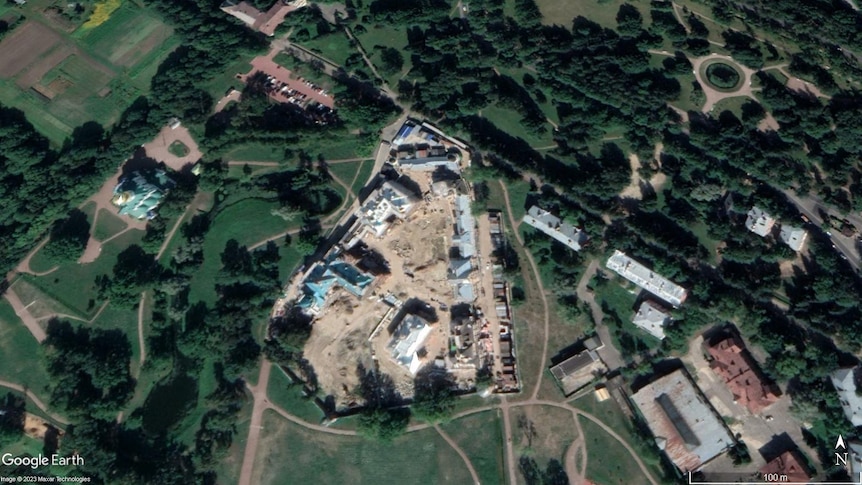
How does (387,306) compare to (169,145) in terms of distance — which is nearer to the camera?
(387,306)

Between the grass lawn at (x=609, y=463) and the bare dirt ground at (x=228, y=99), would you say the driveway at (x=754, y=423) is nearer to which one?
the grass lawn at (x=609, y=463)

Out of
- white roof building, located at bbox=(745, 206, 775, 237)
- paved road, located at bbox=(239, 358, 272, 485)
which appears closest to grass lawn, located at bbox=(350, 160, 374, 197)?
paved road, located at bbox=(239, 358, 272, 485)

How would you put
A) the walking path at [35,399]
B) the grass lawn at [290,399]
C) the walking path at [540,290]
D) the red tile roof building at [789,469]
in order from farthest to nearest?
the walking path at [35,399]
the grass lawn at [290,399]
the walking path at [540,290]
the red tile roof building at [789,469]

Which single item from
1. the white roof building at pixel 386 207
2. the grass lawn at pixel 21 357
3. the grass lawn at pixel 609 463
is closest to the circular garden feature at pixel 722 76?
the white roof building at pixel 386 207

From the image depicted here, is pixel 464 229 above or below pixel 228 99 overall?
below

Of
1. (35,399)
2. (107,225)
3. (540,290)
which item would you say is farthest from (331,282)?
(35,399)

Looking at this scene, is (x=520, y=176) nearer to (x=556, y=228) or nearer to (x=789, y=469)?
(x=556, y=228)

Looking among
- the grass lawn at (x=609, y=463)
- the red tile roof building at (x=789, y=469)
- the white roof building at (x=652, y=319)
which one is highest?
the white roof building at (x=652, y=319)
